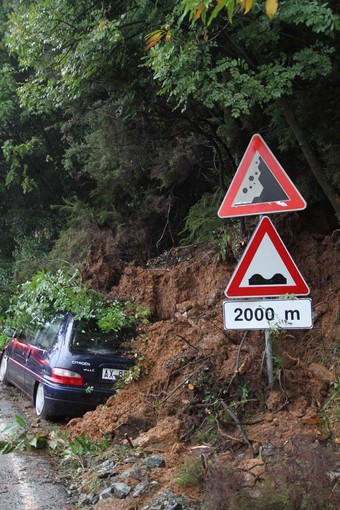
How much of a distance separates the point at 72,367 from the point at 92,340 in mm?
607

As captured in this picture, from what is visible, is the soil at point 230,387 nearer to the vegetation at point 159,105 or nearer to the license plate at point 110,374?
the license plate at point 110,374

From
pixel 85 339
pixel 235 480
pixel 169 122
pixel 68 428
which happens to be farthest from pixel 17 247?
pixel 235 480

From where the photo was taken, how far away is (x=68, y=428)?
622 cm

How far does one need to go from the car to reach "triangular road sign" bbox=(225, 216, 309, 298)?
2857 millimetres

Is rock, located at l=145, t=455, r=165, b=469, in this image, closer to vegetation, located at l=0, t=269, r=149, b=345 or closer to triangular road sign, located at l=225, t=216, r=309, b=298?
triangular road sign, located at l=225, t=216, r=309, b=298

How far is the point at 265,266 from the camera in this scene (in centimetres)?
455

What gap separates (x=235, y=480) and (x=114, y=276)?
23.5 ft

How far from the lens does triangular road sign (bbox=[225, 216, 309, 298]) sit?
4512 mm

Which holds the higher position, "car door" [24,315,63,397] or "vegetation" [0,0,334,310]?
"vegetation" [0,0,334,310]

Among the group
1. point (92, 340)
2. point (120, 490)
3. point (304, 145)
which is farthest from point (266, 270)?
point (92, 340)

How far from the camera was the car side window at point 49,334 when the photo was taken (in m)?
7.48

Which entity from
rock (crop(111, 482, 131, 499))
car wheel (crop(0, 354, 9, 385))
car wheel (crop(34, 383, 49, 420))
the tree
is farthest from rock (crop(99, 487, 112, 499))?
car wheel (crop(0, 354, 9, 385))

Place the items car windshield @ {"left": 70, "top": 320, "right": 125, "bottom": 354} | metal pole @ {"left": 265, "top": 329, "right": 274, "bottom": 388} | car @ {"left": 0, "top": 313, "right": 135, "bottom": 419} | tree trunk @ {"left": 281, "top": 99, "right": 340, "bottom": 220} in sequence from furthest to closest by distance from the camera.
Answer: car windshield @ {"left": 70, "top": 320, "right": 125, "bottom": 354} < car @ {"left": 0, "top": 313, "right": 135, "bottom": 419} < tree trunk @ {"left": 281, "top": 99, "right": 340, "bottom": 220} < metal pole @ {"left": 265, "top": 329, "right": 274, "bottom": 388}


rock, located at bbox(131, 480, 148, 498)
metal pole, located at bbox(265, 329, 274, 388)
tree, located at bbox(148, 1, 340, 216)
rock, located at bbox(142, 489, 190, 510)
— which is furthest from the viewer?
tree, located at bbox(148, 1, 340, 216)
